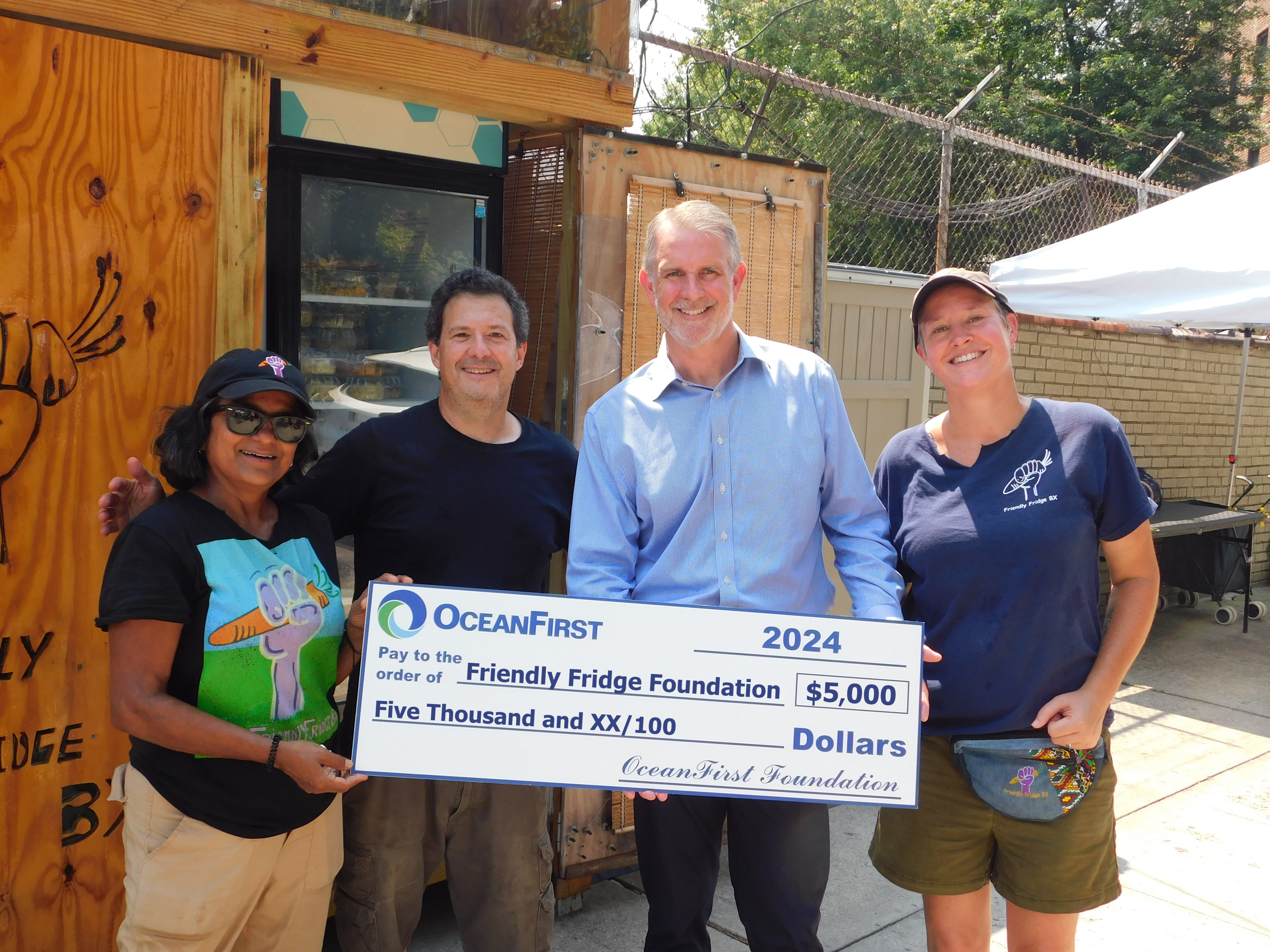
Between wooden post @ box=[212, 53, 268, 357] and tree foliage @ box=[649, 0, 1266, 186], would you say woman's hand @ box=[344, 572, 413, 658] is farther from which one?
tree foliage @ box=[649, 0, 1266, 186]

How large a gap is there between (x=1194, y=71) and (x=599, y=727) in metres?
24.6

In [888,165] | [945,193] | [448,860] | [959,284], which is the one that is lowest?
[448,860]

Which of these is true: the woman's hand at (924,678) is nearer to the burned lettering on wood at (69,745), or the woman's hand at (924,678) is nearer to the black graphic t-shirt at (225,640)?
the black graphic t-shirt at (225,640)

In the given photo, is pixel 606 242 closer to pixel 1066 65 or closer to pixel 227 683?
pixel 227 683

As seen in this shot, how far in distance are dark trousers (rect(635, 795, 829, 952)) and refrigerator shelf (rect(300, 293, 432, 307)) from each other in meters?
1.94

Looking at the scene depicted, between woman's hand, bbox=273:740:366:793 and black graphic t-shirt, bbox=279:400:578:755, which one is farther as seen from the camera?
black graphic t-shirt, bbox=279:400:578:755

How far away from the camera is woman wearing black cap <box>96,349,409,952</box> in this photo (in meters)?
1.98

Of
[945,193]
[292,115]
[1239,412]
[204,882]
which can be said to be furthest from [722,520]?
[1239,412]

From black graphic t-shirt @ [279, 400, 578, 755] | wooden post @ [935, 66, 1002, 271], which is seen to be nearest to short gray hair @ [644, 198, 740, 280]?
black graphic t-shirt @ [279, 400, 578, 755]

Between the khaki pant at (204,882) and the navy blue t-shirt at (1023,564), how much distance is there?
1520mm

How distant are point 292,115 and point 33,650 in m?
1.77

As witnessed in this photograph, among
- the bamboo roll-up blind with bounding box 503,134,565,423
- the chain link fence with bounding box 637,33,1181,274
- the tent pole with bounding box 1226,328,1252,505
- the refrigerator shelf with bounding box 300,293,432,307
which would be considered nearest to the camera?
the refrigerator shelf with bounding box 300,293,432,307

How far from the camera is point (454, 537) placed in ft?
8.09

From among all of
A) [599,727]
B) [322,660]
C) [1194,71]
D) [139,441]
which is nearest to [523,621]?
[599,727]
